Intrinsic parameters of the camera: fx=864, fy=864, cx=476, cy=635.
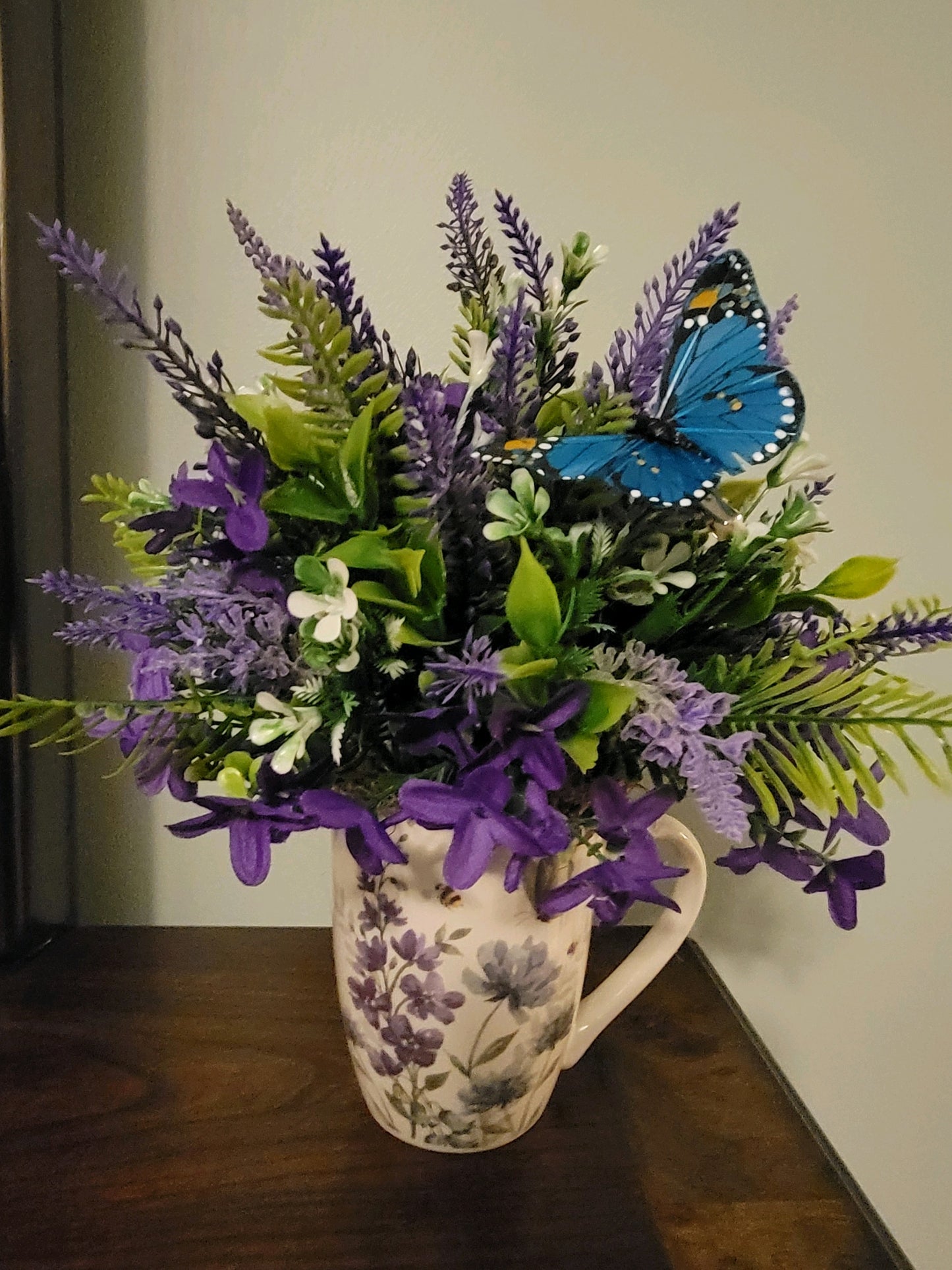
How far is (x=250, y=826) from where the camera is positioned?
33 centimetres

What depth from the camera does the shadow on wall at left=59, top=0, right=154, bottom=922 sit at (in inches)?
26.4

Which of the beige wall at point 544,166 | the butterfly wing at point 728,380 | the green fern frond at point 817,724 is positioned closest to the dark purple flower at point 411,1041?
the green fern frond at point 817,724

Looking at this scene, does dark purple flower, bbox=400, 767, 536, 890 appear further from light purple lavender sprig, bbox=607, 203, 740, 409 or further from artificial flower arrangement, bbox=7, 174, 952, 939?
Answer: light purple lavender sprig, bbox=607, 203, 740, 409

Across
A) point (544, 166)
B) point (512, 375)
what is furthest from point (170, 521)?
point (544, 166)

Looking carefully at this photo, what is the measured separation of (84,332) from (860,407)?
2.15ft

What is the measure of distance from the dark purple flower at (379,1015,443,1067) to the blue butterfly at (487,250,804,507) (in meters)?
0.28

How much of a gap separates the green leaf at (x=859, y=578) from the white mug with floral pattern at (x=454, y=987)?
16 centimetres

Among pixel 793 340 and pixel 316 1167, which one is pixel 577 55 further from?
pixel 316 1167

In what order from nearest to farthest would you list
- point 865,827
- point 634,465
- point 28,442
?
1. point 634,465
2. point 865,827
3. point 28,442

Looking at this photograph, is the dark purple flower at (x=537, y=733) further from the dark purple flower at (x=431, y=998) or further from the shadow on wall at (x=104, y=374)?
the shadow on wall at (x=104, y=374)

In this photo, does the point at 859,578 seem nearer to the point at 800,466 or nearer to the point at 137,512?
the point at 800,466

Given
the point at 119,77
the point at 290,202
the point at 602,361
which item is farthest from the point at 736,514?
the point at 119,77

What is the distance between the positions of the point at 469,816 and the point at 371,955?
0.52ft

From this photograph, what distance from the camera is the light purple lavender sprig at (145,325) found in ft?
1.02
